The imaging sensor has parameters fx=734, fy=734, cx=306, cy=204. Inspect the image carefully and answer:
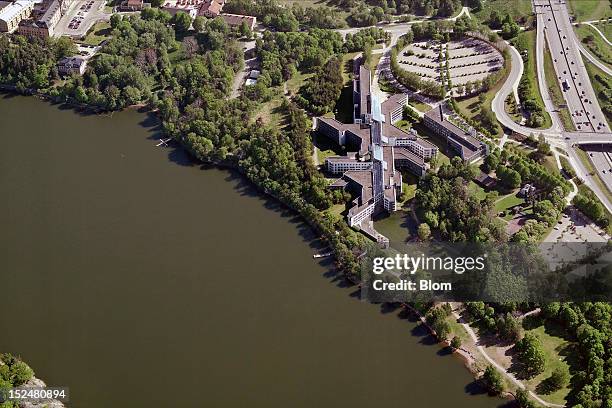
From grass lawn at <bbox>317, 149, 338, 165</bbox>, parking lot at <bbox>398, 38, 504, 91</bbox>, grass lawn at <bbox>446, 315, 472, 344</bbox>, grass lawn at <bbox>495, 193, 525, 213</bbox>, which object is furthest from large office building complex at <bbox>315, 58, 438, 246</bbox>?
grass lawn at <bbox>446, 315, 472, 344</bbox>

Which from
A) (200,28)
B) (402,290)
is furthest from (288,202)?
(200,28)

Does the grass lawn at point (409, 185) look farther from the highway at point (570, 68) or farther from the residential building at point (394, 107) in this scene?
the highway at point (570, 68)

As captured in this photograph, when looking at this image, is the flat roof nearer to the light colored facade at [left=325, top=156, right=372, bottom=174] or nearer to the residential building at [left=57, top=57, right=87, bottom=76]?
the light colored facade at [left=325, top=156, right=372, bottom=174]

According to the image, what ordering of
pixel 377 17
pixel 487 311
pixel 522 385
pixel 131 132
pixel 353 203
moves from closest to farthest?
pixel 522 385, pixel 487 311, pixel 353 203, pixel 131 132, pixel 377 17

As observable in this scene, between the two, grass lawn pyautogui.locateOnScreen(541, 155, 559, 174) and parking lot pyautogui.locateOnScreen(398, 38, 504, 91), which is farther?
parking lot pyautogui.locateOnScreen(398, 38, 504, 91)

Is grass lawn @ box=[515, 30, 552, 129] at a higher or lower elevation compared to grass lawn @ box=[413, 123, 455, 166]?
higher

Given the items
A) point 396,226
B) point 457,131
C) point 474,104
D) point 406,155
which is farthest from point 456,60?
point 396,226

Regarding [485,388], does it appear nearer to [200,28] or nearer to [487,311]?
[487,311]
